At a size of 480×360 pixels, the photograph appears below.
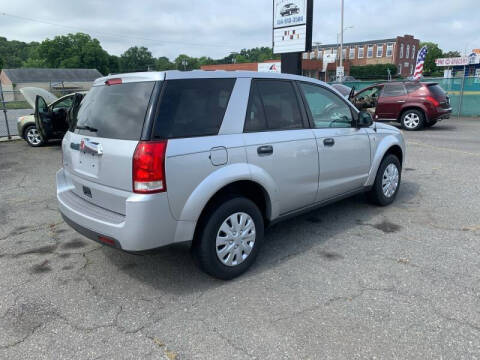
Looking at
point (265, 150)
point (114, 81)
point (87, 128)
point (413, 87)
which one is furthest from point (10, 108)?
point (265, 150)

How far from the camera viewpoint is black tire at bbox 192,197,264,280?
3143mm

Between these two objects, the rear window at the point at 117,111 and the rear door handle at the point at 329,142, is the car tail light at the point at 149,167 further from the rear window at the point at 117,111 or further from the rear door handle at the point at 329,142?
the rear door handle at the point at 329,142

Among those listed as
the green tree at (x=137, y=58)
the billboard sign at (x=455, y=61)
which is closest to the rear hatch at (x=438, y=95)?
the billboard sign at (x=455, y=61)

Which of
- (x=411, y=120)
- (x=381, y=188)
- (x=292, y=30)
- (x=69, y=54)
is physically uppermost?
(x=69, y=54)

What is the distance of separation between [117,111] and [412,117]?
12.6m

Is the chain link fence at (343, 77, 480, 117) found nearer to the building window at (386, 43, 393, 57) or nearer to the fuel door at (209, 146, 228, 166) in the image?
the fuel door at (209, 146, 228, 166)

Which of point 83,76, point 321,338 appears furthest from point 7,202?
point 83,76

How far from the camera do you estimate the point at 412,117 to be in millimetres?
13406

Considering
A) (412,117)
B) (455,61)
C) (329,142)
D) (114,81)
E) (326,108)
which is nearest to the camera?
(114,81)

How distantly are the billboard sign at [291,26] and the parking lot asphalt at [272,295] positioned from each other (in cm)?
1006

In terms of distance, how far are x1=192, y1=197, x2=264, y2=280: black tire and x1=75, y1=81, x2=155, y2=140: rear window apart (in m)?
0.90

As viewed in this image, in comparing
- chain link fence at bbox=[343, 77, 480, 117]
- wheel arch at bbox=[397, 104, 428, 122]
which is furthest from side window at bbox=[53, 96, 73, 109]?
chain link fence at bbox=[343, 77, 480, 117]

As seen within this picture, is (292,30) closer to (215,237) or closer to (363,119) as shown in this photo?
(363,119)

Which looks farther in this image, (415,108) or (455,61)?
(455,61)
